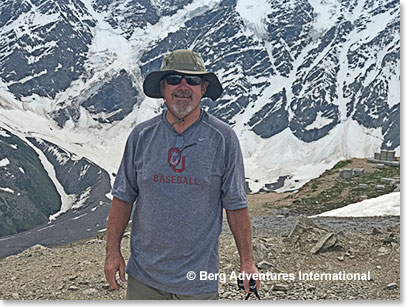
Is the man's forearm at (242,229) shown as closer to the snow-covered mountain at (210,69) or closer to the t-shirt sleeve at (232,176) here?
the t-shirt sleeve at (232,176)

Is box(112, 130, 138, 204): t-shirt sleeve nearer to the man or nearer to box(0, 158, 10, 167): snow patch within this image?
the man

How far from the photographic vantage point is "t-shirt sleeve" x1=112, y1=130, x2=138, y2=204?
319 cm

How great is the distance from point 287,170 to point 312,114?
5169 cm

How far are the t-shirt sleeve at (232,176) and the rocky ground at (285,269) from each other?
3635mm

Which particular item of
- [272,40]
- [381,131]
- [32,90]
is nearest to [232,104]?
[32,90]

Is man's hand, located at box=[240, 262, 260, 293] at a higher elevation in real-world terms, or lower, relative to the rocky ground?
higher

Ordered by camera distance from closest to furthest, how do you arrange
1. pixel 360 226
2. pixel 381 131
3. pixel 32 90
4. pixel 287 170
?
pixel 360 226
pixel 32 90
pixel 287 170
pixel 381 131

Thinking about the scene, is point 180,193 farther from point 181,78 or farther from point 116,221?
point 181,78

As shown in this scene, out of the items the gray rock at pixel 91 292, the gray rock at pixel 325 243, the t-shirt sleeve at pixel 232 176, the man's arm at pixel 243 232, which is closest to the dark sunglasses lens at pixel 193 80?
the t-shirt sleeve at pixel 232 176

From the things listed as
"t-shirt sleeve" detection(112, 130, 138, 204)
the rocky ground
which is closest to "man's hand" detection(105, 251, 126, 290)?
"t-shirt sleeve" detection(112, 130, 138, 204)

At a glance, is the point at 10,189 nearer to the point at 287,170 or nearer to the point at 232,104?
the point at 232,104

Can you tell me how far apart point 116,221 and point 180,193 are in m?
0.52

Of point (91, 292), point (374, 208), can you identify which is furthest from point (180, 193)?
point (374, 208)

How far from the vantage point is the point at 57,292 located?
6680 millimetres
